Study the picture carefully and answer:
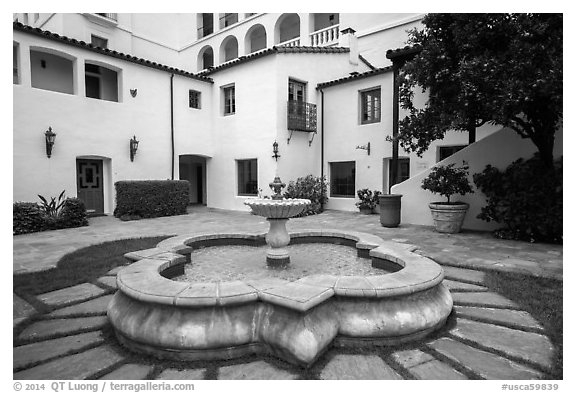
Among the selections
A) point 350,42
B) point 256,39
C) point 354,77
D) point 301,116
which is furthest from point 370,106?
point 256,39

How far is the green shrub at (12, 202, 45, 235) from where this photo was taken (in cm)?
875

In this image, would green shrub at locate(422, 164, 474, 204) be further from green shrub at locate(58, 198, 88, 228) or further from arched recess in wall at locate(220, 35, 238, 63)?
arched recess in wall at locate(220, 35, 238, 63)

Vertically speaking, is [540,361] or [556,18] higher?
[556,18]

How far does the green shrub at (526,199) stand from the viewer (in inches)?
266

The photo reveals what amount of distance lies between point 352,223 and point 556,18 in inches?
260

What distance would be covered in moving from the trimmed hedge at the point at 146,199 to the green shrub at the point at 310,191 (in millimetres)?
4292

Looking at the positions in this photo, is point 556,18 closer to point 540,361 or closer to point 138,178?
point 540,361

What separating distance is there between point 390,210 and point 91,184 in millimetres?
10449

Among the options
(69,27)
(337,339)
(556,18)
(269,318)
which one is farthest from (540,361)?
(69,27)

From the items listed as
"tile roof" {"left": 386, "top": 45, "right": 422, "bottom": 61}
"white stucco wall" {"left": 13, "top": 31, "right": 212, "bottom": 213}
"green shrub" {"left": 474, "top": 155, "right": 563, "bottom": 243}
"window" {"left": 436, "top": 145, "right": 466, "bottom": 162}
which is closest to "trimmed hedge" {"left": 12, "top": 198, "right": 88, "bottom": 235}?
"white stucco wall" {"left": 13, "top": 31, "right": 212, "bottom": 213}

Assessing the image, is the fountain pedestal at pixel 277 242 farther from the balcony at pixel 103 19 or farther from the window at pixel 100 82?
the balcony at pixel 103 19

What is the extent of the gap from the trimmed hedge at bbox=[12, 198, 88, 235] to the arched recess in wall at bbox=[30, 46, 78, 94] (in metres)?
4.97

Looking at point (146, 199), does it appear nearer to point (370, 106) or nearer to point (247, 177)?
point (247, 177)
